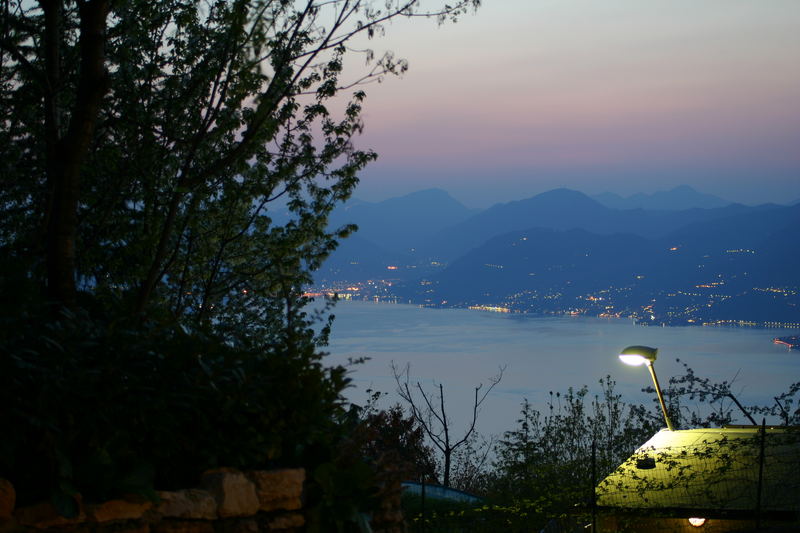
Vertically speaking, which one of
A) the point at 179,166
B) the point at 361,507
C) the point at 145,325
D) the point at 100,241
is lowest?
the point at 361,507

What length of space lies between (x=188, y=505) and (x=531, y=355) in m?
48.2

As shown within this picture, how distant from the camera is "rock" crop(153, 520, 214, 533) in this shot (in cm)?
290

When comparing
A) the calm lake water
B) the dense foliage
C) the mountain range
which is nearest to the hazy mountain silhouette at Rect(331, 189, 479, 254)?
the mountain range

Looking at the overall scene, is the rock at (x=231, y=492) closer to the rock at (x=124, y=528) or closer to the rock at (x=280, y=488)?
the rock at (x=280, y=488)

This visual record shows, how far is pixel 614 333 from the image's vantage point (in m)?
61.6

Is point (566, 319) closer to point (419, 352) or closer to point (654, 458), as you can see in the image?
Result: point (419, 352)

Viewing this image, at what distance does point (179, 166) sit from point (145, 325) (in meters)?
2.70

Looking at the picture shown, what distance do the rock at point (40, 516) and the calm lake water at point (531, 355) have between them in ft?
81.8

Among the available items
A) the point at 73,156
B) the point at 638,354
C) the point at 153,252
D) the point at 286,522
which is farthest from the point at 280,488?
the point at 638,354

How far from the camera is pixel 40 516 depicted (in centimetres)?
261

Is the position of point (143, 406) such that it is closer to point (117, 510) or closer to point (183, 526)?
point (117, 510)

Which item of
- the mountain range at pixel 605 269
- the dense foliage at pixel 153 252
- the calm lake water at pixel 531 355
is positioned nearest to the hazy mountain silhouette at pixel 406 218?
the mountain range at pixel 605 269

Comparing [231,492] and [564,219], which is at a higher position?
[564,219]

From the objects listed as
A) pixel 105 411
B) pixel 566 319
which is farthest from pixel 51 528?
pixel 566 319
